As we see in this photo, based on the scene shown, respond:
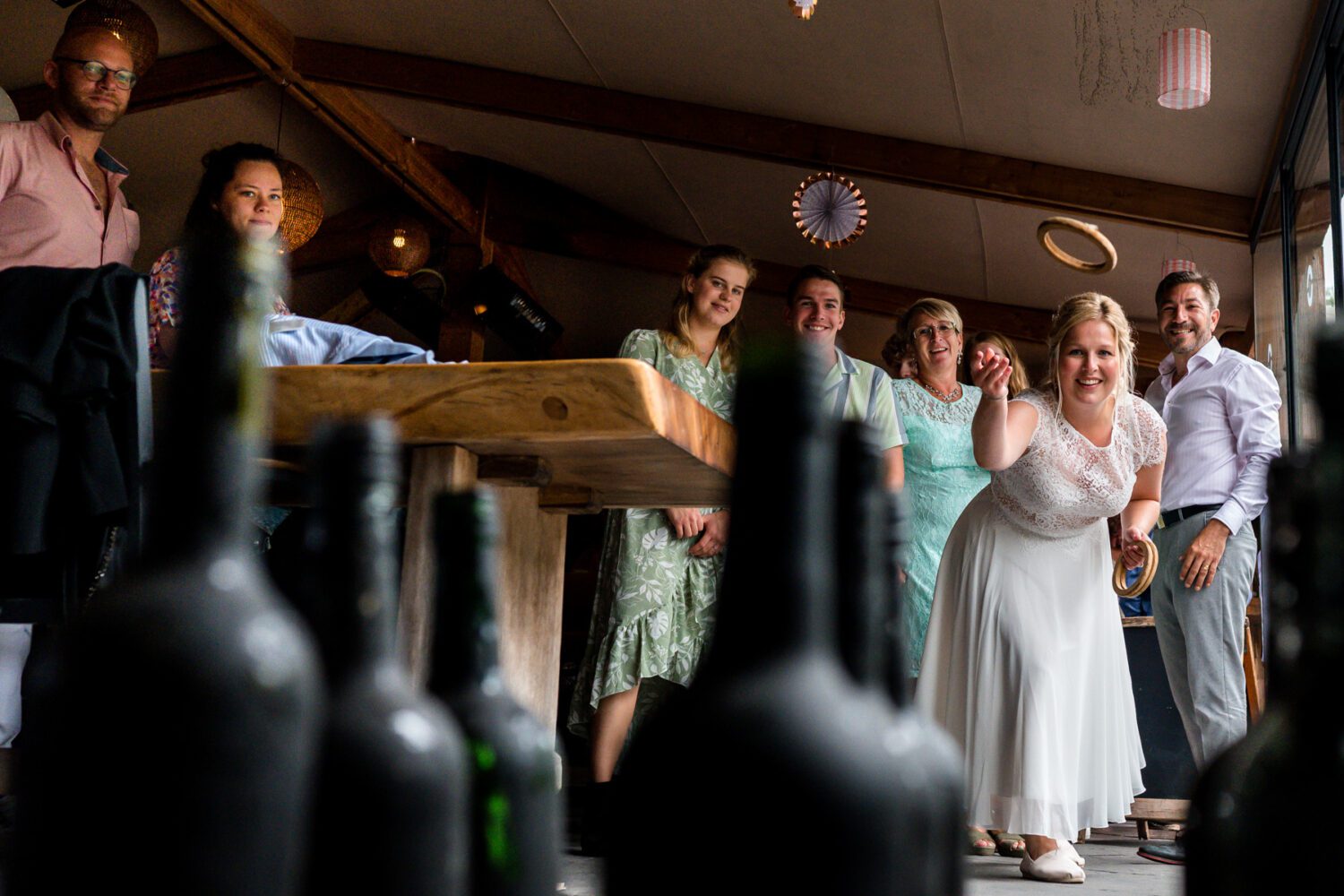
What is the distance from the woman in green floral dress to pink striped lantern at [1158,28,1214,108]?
1.51 metres

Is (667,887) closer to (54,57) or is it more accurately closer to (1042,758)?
(1042,758)

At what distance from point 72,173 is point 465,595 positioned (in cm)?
223

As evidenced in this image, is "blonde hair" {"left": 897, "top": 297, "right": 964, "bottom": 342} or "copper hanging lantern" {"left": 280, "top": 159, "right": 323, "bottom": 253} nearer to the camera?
"blonde hair" {"left": 897, "top": 297, "right": 964, "bottom": 342}

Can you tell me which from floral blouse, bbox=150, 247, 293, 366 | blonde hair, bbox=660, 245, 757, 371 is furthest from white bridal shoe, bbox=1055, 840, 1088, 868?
floral blouse, bbox=150, 247, 293, 366

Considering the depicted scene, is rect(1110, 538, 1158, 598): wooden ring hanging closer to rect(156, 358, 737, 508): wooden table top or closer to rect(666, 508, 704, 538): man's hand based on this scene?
rect(666, 508, 704, 538): man's hand

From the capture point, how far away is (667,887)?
0.24m

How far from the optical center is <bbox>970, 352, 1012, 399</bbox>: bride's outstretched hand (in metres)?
2.18

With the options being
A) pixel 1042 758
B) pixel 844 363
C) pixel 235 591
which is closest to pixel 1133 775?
pixel 1042 758

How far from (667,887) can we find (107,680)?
11 cm

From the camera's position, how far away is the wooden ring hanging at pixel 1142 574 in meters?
2.36

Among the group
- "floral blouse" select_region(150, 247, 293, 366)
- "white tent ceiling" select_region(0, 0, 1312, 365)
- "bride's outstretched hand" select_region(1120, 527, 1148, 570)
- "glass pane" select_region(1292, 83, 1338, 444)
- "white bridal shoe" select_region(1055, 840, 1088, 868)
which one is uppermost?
"white tent ceiling" select_region(0, 0, 1312, 365)

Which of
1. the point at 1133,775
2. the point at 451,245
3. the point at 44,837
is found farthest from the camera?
the point at 451,245

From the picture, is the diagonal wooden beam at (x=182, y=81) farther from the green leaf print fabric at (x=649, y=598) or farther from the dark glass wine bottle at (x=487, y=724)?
the dark glass wine bottle at (x=487, y=724)

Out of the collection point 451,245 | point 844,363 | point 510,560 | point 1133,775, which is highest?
point 451,245
